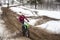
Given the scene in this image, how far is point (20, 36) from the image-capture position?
9.36 meters

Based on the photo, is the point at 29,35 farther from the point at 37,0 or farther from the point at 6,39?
the point at 37,0

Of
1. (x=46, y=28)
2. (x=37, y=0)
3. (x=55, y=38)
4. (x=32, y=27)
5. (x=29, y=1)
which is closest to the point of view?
(x=55, y=38)

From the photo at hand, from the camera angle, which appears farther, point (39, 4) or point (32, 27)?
point (39, 4)

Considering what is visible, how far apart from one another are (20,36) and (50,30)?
2.33m

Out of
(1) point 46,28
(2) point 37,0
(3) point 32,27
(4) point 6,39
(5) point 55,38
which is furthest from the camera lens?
(2) point 37,0

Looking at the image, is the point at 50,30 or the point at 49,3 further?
the point at 49,3

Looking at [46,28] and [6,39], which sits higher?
[46,28]

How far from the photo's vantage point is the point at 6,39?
9297 millimetres

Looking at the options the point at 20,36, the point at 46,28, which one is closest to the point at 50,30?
the point at 46,28

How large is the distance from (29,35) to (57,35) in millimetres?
2097

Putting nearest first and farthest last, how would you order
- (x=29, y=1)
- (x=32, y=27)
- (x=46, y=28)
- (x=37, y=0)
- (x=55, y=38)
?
(x=55, y=38)
(x=46, y=28)
(x=32, y=27)
(x=37, y=0)
(x=29, y=1)

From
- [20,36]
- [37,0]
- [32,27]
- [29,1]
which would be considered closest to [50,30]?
[32,27]

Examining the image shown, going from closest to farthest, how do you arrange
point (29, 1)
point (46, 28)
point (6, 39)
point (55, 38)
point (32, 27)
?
1. point (55, 38)
2. point (46, 28)
3. point (32, 27)
4. point (6, 39)
5. point (29, 1)

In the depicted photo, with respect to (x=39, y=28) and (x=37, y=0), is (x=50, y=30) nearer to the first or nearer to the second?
(x=39, y=28)
